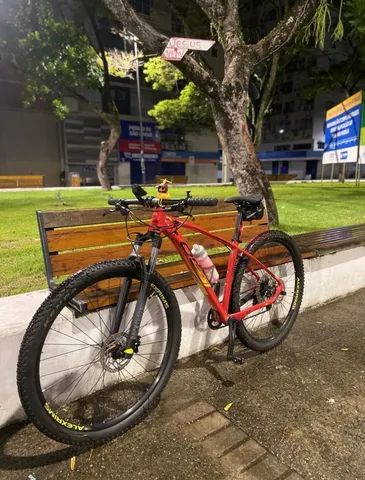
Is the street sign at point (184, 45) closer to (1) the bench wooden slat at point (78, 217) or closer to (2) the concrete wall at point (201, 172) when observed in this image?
(1) the bench wooden slat at point (78, 217)

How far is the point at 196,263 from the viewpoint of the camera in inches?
104

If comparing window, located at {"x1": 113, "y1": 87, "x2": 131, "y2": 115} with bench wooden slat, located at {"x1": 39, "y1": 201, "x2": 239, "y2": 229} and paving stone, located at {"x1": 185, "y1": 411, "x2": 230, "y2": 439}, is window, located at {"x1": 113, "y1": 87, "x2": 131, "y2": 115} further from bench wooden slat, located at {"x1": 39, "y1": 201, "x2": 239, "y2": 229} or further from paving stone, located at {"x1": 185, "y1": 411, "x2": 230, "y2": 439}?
paving stone, located at {"x1": 185, "y1": 411, "x2": 230, "y2": 439}

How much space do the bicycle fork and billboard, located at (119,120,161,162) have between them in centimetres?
3121

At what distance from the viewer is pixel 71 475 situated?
6.53 ft

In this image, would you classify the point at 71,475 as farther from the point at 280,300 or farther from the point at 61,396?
the point at 280,300

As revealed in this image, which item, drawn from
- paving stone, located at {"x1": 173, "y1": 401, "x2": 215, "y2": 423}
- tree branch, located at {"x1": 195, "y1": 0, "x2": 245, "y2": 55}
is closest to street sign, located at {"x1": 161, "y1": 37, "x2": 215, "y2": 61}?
tree branch, located at {"x1": 195, "y1": 0, "x2": 245, "y2": 55}

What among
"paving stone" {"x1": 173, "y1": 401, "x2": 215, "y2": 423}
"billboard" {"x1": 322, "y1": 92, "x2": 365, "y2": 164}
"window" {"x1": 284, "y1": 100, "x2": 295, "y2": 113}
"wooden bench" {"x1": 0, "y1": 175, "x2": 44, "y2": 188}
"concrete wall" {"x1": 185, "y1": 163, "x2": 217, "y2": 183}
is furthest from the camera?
"window" {"x1": 284, "y1": 100, "x2": 295, "y2": 113}

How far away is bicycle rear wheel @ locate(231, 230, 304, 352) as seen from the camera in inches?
120

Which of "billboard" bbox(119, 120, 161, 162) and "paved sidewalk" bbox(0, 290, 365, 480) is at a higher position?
"billboard" bbox(119, 120, 161, 162)

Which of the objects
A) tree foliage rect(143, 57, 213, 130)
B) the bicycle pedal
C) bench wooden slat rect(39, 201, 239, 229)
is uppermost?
tree foliage rect(143, 57, 213, 130)

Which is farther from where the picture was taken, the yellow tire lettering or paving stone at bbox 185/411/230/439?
paving stone at bbox 185/411/230/439

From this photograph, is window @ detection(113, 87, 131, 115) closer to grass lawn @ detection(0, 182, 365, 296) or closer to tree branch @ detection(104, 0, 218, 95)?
grass lawn @ detection(0, 182, 365, 296)

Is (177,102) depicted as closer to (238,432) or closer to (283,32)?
(283,32)

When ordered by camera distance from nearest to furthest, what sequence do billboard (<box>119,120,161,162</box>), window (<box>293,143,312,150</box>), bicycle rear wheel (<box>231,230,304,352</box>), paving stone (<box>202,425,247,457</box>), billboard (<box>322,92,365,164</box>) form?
1. paving stone (<box>202,425,247,457</box>)
2. bicycle rear wheel (<box>231,230,304,352</box>)
3. billboard (<box>322,92,365,164</box>)
4. billboard (<box>119,120,161,162</box>)
5. window (<box>293,143,312,150</box>)
